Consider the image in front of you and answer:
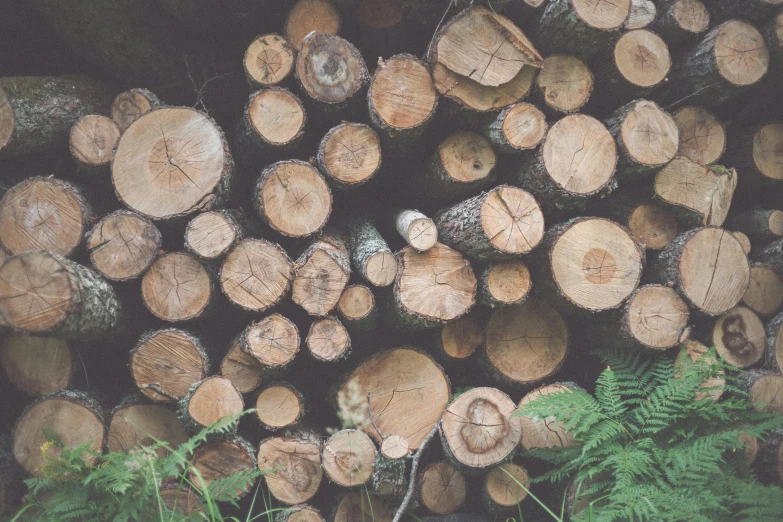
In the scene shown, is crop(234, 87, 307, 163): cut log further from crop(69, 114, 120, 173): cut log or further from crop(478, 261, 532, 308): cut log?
crop(478, 261, 532, 308): cut log

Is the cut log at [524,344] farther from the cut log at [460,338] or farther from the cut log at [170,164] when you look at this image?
the cut log at [170,164]

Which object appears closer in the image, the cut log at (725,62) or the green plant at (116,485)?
the green plant at (116,485)

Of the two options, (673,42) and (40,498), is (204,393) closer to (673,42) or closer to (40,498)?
(40,498)

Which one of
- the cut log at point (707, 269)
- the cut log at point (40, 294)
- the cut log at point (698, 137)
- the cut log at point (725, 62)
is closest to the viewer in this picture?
the cut log at point (40, 294)

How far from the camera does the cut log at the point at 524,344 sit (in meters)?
2.64

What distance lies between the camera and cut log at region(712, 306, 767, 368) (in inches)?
108

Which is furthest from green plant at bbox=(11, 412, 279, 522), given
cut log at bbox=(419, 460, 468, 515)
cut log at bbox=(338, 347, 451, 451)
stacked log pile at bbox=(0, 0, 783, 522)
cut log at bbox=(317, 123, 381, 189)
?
cut log at bbox=(317, 123, 381, 189)

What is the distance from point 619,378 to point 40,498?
8.53 ft

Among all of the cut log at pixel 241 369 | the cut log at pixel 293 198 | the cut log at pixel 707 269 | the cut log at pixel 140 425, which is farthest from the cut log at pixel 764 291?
the cut log at pixel 140 425

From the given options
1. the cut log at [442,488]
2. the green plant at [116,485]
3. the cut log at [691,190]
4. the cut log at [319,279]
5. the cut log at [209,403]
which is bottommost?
the cut log at [442,488]

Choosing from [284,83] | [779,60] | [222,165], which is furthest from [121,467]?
[779,60]

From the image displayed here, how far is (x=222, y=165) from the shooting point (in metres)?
2.42

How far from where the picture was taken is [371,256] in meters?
2.42

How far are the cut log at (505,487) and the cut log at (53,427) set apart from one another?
5.59ft
